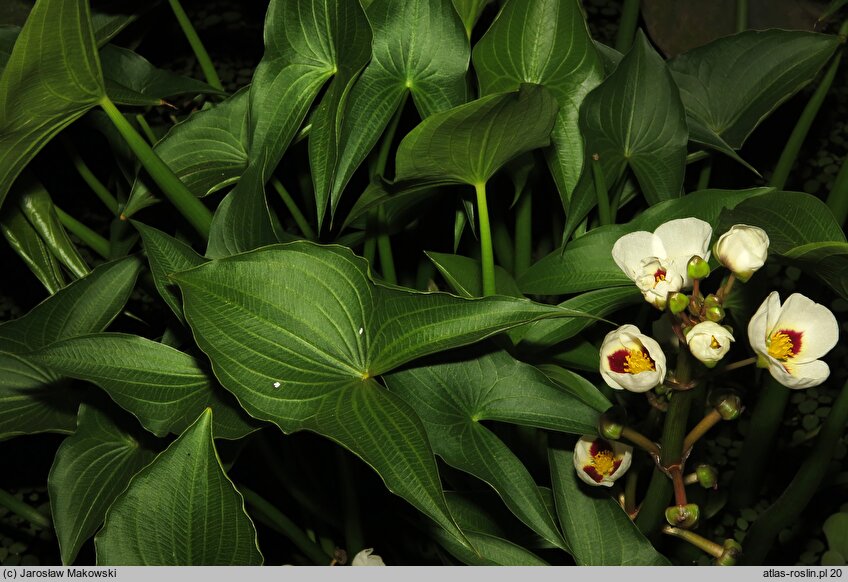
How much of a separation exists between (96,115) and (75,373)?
43 cm

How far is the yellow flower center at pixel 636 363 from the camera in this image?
517 millimetres

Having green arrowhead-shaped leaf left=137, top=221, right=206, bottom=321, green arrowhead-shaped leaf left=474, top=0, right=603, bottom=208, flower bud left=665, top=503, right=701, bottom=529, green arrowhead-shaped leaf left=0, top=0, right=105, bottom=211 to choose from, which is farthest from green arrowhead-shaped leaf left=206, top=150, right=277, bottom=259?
flower bud left=665, top=503, right=701, bottom=529

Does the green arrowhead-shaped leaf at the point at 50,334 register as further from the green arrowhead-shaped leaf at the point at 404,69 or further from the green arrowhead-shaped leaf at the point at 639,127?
the green arrowhead-shaped leaf at the point at 639,127

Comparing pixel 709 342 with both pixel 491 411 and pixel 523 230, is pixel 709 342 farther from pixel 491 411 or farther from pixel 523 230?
pixel 523 230

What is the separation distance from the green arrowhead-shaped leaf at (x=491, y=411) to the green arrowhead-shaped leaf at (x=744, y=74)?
0.31 metres

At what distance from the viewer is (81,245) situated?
4.17 ft

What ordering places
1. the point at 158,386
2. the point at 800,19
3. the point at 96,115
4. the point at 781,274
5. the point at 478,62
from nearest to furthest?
the point at 158,386 < the point at 478,62 < the point at 96,115 < the point at 781,274 < the point at 800,19

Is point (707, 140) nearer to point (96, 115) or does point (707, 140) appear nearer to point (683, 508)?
point (683, 508)

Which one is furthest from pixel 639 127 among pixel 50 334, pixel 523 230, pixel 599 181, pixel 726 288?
pixel 50 334

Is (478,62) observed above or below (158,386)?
above

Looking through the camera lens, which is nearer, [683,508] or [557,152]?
[683,508]

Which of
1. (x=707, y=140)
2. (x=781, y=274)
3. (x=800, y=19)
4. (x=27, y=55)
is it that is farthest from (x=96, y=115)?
(x=800, y=19)

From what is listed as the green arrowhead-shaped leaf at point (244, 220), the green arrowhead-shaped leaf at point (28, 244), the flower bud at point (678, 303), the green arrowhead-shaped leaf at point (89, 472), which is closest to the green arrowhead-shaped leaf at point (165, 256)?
the green arrowhead-shaped leaf at point (244, 220)

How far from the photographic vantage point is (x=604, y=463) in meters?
0.63
